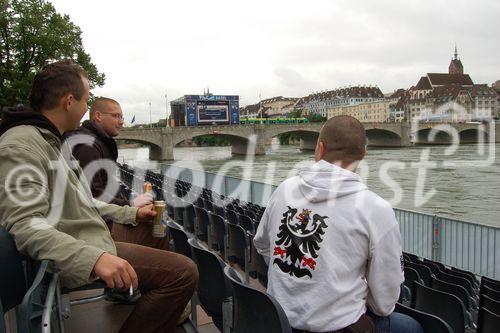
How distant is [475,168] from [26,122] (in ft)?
116

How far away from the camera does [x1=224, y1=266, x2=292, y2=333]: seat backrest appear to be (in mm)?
1700

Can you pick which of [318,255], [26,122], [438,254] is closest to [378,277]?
[318,255]

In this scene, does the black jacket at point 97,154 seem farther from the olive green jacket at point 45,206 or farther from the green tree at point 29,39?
the green tree at point 29,39

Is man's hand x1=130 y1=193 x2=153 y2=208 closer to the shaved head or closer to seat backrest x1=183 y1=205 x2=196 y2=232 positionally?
the shaved head

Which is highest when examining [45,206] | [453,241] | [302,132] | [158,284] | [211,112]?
[211,112]

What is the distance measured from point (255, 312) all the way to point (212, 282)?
0.70 meters

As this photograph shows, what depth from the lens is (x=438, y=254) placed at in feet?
22.2

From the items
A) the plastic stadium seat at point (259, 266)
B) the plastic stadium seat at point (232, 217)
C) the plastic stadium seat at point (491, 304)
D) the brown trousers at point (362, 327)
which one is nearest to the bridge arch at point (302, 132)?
the plastic stadium seat at point (232, 217)

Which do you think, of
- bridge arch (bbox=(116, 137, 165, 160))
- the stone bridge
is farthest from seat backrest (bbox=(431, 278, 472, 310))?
bridge arch (bbox=(116, 137, 165, 160))

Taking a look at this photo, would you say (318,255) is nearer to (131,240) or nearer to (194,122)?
(131,240)

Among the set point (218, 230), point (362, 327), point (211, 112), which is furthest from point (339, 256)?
point (211, 112)

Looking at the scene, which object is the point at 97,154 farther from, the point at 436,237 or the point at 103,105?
the point at 436,237

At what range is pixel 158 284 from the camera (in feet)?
6.91

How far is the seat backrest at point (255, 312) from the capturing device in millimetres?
1700
